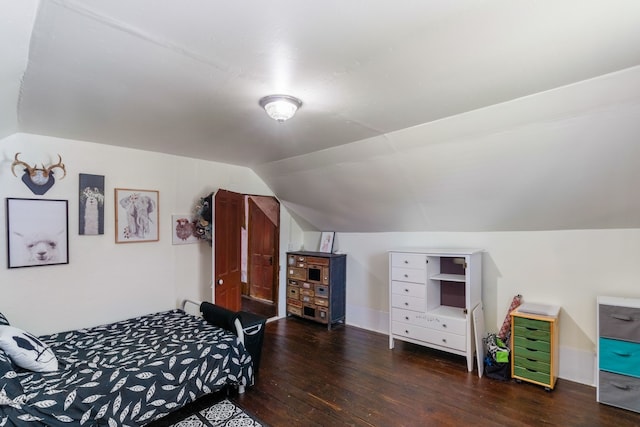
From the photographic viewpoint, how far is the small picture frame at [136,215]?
3.50 metres

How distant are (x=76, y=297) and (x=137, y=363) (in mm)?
1351

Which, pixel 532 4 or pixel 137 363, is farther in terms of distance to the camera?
pixel 137 363

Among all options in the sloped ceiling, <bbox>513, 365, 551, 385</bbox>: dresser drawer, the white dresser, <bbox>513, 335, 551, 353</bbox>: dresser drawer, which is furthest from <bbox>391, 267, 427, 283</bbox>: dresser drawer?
<bbox>513, 365, 551, 385</bbox>: dresser drawer

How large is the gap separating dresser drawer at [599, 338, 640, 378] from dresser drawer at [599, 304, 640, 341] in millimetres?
55

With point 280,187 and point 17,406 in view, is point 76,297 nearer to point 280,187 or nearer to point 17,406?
point 17,406

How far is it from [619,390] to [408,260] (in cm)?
203

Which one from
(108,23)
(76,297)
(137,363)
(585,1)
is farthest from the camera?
(76,297)

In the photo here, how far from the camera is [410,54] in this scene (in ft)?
5.39

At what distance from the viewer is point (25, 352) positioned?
2.26 meters

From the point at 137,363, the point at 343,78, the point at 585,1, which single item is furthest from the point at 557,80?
the point at 137,363

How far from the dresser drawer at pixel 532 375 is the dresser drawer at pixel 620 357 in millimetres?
421

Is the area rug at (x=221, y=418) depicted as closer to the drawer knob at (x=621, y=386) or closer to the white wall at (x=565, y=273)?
the white wall at (x=565, y=273)

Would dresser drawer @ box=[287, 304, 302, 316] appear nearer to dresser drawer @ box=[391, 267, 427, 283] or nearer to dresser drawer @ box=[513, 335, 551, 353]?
dresser drawer @ box=[391, 267, 427, 283]

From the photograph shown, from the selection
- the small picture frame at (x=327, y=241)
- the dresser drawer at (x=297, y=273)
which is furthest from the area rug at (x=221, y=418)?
the small picture frame at (x=327, y=241)
